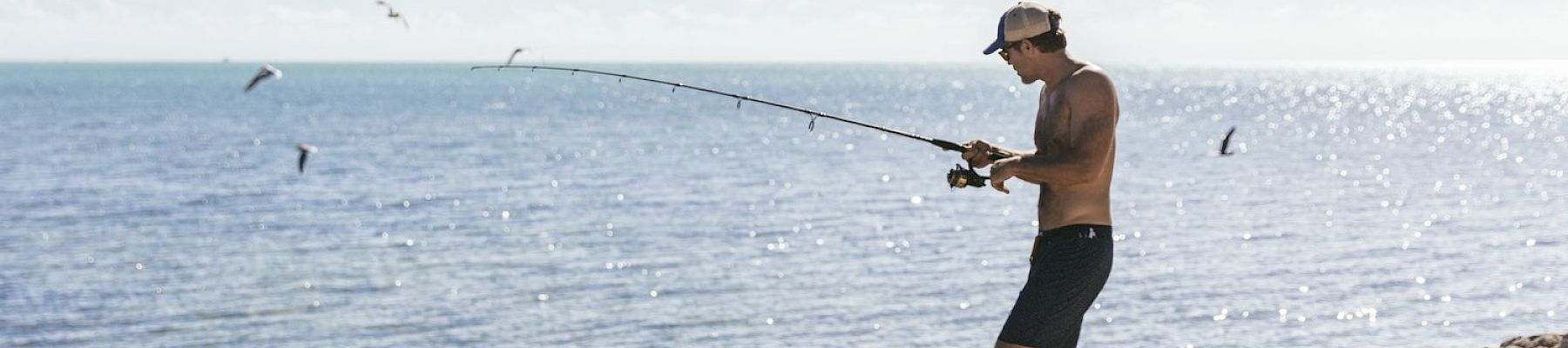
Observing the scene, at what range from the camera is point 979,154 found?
5.41 metres

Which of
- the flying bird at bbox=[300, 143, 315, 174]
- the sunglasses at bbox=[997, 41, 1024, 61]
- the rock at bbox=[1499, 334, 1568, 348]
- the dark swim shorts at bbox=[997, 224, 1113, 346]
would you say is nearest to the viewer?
the sunglasses at bbox=[997, 41, 1024, 61]

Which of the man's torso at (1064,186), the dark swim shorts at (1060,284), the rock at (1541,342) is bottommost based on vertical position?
the rock at (1541,342)

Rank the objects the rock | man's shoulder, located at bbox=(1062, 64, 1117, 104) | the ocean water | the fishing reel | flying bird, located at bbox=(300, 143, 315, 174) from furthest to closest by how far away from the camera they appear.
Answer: the ocean water → flying bird, located at bbox=(300, 143, 315, 174) → the rock → the fishing reel → man's shoulder, located at bbox=(1062, 64, 1117, 104)

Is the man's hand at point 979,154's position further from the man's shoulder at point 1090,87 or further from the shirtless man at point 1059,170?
the man's shoulder at point 1090,87

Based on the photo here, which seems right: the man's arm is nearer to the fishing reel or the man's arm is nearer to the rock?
the fishing reel

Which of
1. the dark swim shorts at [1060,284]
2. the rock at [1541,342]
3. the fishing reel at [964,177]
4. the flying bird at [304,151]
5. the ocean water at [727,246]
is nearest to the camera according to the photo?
the dark swim shorts at [1060,284]

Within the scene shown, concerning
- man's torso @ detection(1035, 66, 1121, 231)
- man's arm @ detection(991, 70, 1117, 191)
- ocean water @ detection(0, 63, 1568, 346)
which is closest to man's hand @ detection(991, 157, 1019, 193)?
man's arm @ detection(991, 70, 1117, 191)

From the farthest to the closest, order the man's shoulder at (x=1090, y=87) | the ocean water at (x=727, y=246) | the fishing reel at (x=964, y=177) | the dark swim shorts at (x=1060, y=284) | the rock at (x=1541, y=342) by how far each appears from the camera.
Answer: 1. the ocean water at (x=727, y=246)
2. the rock at (x=1541, y=342)
3. the fishing reel at (x=964, y=177)
4. the dark swim shorts at (x=1060, y=284)
5. the man's shoulder at (x=1090, y=87)

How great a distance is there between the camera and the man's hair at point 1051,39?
16.9 feet

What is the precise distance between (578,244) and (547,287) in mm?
4986

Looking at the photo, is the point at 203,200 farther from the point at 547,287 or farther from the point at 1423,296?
the point at 1423,296

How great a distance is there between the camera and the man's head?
201 inches

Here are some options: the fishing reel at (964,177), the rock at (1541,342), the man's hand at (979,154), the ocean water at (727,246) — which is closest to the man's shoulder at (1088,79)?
the man's hand at (979,154)

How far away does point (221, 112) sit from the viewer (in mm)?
96312
